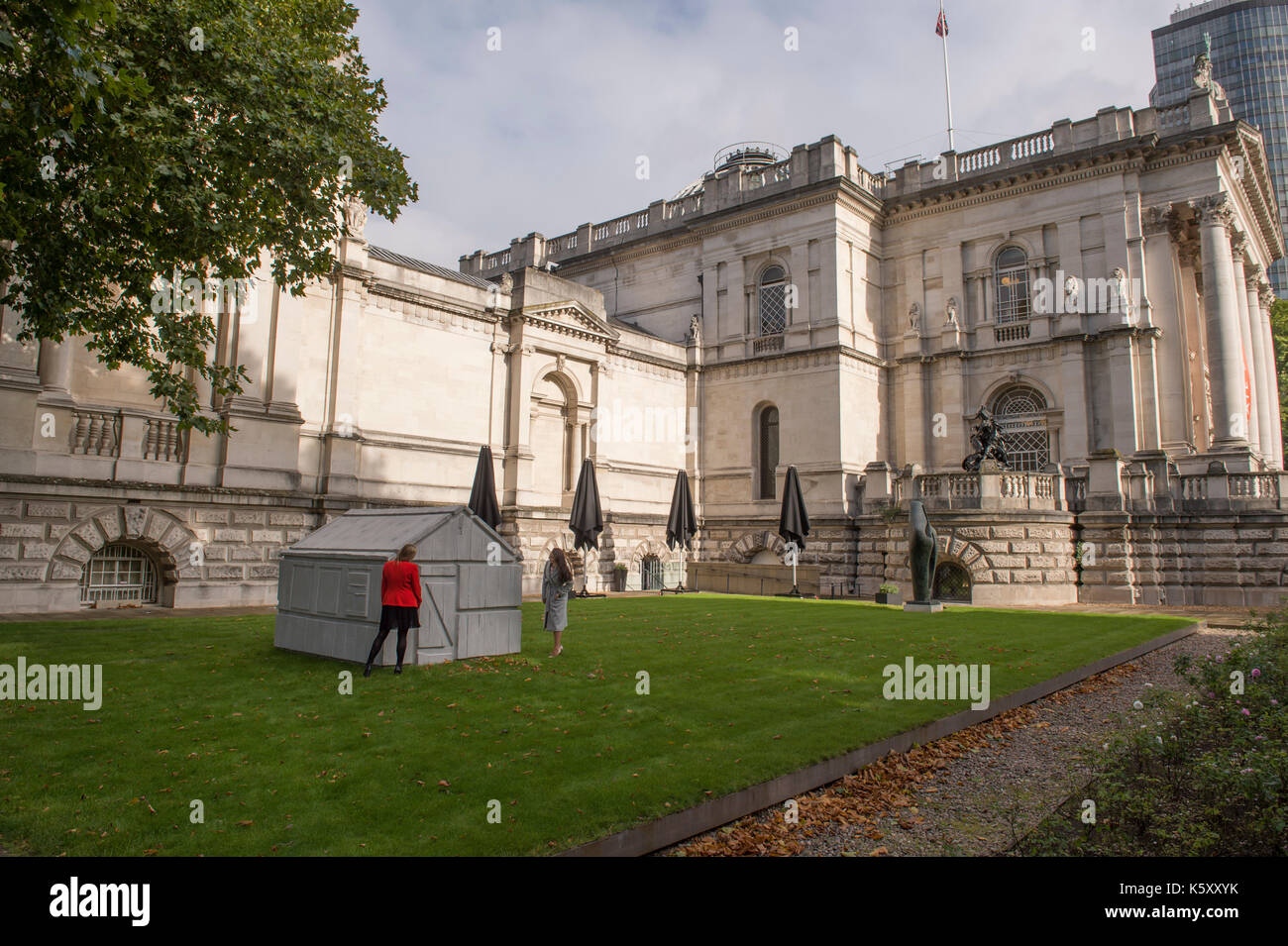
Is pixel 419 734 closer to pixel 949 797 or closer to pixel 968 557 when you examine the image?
pixel 949 797

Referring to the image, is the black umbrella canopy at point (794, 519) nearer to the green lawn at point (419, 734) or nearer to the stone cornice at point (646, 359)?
the stone cornice at point (646, 359)

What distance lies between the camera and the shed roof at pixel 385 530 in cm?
1080

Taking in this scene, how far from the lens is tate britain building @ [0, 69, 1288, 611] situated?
17562mm

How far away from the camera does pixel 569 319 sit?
91.8 feet

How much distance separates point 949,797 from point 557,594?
22.2 feet

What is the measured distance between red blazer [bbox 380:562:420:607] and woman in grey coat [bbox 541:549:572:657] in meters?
2.41

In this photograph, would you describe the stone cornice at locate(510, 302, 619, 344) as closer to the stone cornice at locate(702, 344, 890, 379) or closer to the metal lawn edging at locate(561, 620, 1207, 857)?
the stone cornice at locate(702, 344, 890, 379)

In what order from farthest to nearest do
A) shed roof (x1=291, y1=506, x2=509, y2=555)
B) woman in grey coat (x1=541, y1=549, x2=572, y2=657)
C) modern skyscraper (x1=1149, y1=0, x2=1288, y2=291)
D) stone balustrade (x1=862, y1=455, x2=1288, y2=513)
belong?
modern skyscraper (x1=1149, y1=0, x2=1288, y2=291)
stone balustrade (x1=862, y1=455, x2=1288, y2=513)
woman in grey coat (x1=541, y1=549, x2=572, y2=657)
shed roof (x1=291, y1=506, x2=509, y2=555)

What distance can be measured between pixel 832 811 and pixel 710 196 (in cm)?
3245

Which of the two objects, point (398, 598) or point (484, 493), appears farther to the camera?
point (484, 493)

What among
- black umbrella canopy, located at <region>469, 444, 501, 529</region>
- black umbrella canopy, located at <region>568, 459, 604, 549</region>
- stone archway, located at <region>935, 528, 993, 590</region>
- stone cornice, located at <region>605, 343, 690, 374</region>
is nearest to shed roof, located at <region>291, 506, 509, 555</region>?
black umbrella canopy, located at <region>469, 444, 501, 529</region>

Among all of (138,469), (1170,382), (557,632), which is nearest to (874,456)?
(1170,382)

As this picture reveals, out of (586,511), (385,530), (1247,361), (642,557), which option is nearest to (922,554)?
(586,511)
